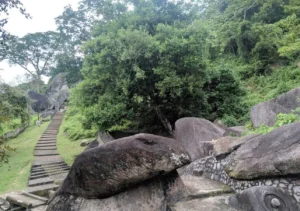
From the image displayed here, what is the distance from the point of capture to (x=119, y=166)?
2783mm

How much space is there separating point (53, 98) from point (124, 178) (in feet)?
101

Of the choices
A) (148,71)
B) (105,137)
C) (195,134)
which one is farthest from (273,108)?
(105,137)

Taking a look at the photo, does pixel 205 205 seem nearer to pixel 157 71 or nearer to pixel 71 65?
pixel 157 71

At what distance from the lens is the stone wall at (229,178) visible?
8.41 feet

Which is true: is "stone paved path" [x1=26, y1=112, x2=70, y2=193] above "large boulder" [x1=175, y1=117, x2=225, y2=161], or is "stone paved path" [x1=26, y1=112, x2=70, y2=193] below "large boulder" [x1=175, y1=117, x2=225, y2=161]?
below

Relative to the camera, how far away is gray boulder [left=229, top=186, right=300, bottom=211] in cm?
237

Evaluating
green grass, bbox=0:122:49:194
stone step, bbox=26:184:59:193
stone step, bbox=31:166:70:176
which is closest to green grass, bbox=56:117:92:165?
stone step, bbox=31:166:70:176

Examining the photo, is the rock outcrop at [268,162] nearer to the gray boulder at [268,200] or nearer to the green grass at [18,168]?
the gray boulder at [268,200]

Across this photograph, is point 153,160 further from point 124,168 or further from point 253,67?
point 253,67

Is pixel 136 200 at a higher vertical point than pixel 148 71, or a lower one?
lower

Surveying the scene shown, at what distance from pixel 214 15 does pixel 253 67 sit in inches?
216

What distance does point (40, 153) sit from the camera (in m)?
12.1

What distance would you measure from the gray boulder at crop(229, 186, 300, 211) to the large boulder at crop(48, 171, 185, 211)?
909 mm

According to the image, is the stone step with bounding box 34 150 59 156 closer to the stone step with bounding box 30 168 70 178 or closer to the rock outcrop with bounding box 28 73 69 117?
the stone step with bounding box 30 168 70 178
